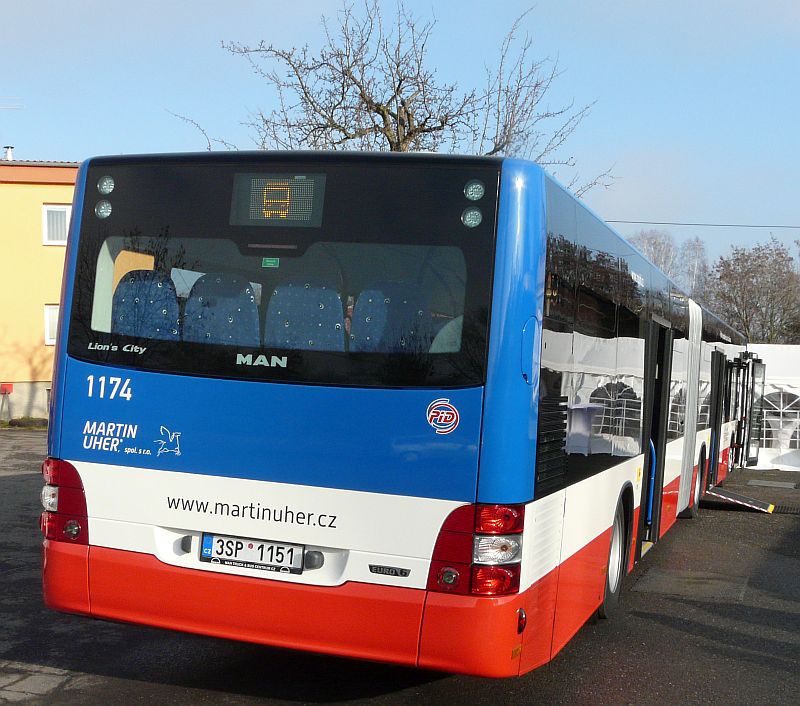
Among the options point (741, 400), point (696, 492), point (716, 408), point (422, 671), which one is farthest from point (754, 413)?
point (422, 671)

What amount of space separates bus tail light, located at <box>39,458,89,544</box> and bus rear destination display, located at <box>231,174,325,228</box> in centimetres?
158

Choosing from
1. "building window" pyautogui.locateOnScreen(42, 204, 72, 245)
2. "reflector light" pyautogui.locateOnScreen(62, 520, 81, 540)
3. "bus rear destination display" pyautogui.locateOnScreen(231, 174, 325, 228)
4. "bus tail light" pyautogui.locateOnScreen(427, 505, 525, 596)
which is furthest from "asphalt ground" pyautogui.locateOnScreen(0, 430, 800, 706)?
"building window" pyautogui.locateOnScreen(42, 204, 72, 245)

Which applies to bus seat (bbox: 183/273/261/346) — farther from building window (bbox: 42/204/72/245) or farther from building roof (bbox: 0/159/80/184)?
building window (bbox: 42/204/72/245)

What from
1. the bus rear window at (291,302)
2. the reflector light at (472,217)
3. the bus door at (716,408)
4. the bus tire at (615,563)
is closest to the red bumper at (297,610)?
the bus rear window at (291,302)

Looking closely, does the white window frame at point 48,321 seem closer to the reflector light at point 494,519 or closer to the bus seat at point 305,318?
the bus seat at point 305,318

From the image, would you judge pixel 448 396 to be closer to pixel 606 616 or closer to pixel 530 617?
pixel 530 617

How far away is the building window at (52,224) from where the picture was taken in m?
36.4

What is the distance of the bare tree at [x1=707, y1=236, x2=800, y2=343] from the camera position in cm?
5956

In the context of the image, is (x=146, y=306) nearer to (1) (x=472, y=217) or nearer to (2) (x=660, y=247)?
(1) (x=472, y=217)

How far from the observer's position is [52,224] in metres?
36.6

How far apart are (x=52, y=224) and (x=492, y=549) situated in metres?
34.2

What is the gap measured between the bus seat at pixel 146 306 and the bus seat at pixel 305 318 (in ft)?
1.80

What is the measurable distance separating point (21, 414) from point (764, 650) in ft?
107

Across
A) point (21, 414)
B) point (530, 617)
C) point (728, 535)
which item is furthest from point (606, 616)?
point (21, 414)
